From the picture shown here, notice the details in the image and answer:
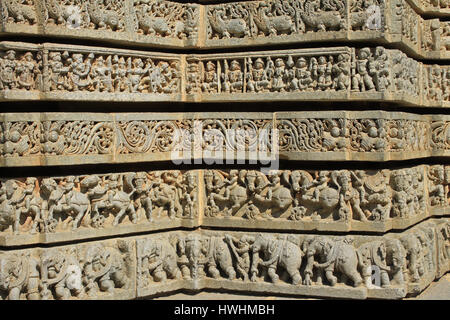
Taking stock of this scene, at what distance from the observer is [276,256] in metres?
7.39

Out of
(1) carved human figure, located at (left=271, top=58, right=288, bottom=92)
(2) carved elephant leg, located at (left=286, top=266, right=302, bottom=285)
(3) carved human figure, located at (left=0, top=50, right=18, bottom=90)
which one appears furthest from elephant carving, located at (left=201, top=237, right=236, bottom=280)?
(3) carved human figure, located at (left=0, top=50, right=18, bottom=90)

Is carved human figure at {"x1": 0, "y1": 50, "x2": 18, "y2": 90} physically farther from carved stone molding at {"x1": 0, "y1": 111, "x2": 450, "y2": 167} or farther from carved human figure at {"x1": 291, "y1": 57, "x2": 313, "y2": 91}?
carved human figure at {"x1": 291, "y1": 57, "x2": 313, "y2": 91}

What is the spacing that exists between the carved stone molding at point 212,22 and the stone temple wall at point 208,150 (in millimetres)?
14

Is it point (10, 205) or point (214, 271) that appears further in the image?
point (214, 271)

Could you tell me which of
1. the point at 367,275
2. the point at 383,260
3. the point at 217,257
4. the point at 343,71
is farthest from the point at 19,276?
the point at 343,71

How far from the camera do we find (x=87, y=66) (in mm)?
6945

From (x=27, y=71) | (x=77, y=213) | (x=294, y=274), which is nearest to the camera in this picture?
(x=27, y=71)

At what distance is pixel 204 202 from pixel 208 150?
0.54 meters

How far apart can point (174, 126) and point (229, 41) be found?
1021 millimetres

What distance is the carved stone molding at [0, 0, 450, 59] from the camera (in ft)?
22.2

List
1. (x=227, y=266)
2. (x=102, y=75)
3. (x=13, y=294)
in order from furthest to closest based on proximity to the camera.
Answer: (x=227, y=266), (x=102, y=75), (x=13, y=294)

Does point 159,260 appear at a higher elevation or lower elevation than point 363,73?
lower

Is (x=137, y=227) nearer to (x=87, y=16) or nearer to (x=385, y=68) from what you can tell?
(x=87, y=16)

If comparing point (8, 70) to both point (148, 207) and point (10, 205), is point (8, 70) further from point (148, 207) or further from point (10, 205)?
point (148, 207)
